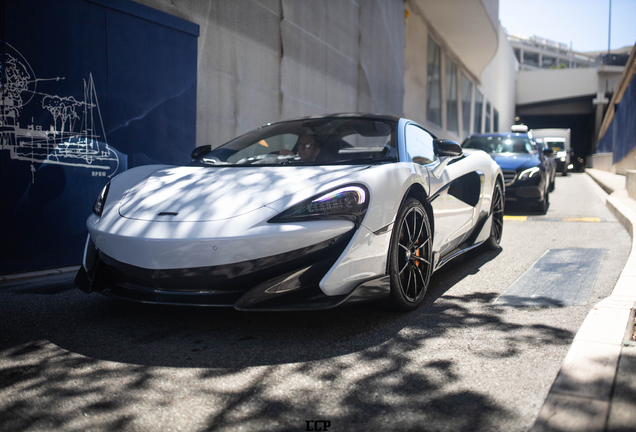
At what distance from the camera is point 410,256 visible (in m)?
3.40

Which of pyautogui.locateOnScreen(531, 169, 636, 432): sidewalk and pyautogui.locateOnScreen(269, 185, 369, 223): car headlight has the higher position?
pyautogui.locateOnScreen(269, 185, 369, 223): car headlight

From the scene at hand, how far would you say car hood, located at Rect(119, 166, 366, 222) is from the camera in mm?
2933

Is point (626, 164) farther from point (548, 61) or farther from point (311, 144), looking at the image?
point (548, 61)

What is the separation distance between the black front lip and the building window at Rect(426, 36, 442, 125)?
59.1 ft

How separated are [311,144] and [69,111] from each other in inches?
106

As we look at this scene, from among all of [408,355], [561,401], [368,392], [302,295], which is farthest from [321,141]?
[561,401]

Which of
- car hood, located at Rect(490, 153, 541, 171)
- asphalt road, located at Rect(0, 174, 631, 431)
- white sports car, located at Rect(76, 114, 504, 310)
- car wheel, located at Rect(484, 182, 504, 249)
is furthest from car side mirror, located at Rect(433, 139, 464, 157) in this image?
car hood, located at Rect(490, 153, 541, 171)

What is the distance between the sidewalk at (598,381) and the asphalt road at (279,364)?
0.11 meters

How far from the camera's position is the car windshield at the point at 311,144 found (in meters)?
3.86

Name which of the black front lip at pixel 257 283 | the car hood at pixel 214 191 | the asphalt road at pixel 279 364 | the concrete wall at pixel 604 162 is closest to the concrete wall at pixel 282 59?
the car hood at pixel 214 191

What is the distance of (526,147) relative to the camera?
10812 millimetres

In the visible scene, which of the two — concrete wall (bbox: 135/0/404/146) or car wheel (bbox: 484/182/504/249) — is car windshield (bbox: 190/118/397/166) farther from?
concrete wall (bbox: 135/0/404/146)

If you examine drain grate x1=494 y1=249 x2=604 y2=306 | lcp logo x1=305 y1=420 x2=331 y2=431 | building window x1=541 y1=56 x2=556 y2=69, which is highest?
building window x1=541 y1=56 x2=556 y2=69

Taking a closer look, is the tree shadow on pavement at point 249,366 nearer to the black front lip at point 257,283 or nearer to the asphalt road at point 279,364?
the asphalt road at point 279,364
